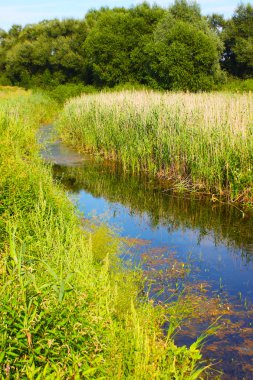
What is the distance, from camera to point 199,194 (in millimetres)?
10039

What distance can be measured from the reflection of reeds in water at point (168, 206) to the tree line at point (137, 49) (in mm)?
15080

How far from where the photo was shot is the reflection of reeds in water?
26.4 feet

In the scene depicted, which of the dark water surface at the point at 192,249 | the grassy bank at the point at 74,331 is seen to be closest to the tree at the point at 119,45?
the dark water surface at the point at 192,249

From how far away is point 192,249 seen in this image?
7.21 meters

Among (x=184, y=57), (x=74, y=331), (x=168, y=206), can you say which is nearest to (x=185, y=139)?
(x=168, y=206)

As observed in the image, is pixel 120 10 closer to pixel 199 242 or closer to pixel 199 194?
pixel 199 194

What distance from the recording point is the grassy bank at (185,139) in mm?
9383

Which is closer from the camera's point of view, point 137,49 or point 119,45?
point 137,49

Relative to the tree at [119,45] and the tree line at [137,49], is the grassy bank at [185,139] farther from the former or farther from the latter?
the tree at [119,45]

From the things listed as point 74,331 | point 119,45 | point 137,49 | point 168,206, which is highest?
point 119,45

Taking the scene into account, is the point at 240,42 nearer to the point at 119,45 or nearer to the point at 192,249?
the point at 119,45

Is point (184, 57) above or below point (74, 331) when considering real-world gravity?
above

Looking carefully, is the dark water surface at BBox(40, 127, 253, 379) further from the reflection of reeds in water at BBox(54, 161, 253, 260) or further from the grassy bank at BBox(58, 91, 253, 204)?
the grassy bank at BBox(58, 91, 253, 204)

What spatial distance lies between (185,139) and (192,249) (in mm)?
3969
